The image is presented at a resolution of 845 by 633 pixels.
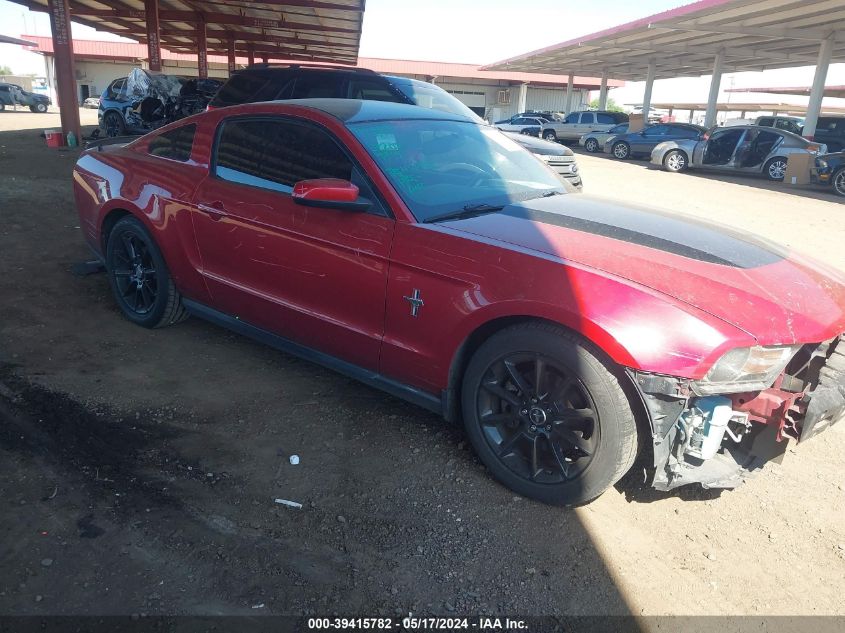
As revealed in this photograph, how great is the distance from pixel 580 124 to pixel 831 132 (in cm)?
1003

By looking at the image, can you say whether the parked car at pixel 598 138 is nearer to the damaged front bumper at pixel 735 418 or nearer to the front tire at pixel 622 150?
the front tire at pixel 622 150

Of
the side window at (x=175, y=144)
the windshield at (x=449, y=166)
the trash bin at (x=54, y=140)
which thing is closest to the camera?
the windshield at (x=449, y=166)

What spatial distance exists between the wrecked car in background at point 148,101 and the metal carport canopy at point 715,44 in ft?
46.8

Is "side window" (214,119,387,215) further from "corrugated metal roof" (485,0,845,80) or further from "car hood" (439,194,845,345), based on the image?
→ "corrugated metal roof" (485,0,845,80)

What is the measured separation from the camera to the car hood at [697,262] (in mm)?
2348

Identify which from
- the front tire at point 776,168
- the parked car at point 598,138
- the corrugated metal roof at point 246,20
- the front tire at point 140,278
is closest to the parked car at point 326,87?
the front tire at point 140,278

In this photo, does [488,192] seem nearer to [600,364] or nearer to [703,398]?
[600,364]

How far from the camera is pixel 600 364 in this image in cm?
240

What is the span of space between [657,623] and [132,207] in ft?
12.5

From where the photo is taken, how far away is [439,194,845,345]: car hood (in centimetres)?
235

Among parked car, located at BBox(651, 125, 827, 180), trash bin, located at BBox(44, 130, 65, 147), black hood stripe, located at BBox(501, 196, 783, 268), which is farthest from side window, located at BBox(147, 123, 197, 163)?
parked car, located at BBox(651, 125, 827, 180)

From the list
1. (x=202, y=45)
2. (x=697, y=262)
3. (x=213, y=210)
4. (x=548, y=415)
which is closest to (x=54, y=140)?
(x=213, y=210)

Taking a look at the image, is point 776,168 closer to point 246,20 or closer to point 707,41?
point 707,41

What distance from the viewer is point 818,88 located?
21.0 meters
